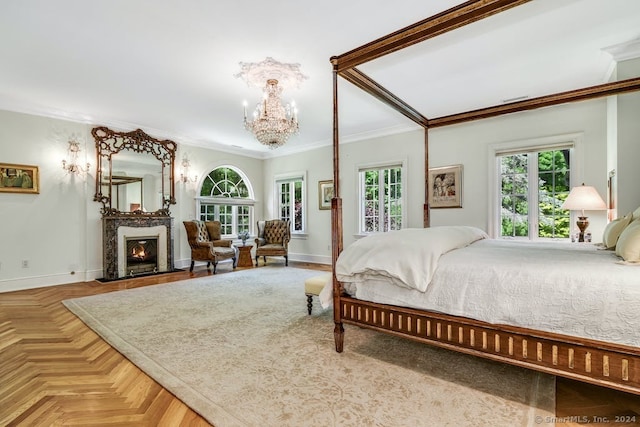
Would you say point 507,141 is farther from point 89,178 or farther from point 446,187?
point 89,178

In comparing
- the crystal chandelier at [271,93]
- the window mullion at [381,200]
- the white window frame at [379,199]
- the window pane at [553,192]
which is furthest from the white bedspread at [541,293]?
the window mullion at [381,200]

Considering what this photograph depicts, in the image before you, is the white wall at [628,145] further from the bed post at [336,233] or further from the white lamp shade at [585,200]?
the bed post at [336,233]

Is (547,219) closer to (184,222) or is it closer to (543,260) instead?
(543,260)

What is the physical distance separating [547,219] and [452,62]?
8.86 ft

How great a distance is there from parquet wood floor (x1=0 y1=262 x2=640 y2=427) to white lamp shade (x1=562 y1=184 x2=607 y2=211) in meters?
2.23

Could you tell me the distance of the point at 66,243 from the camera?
4758 mm

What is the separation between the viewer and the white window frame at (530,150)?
3959 mm

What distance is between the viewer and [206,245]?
553 centimetres

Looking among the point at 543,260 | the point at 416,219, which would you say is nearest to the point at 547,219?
the point at 416,219

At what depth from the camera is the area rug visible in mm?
1555

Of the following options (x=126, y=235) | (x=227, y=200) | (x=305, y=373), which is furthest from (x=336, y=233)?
(x=227, y=200)

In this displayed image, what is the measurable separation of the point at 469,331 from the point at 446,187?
146 inches

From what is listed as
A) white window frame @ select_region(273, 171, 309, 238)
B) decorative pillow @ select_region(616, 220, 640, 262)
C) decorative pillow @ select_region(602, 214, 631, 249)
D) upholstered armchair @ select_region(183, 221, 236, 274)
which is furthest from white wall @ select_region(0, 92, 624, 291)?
decorative pillow @ select_region(616, 220, 640, 262)

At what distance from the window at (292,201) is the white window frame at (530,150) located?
3.87 meters
